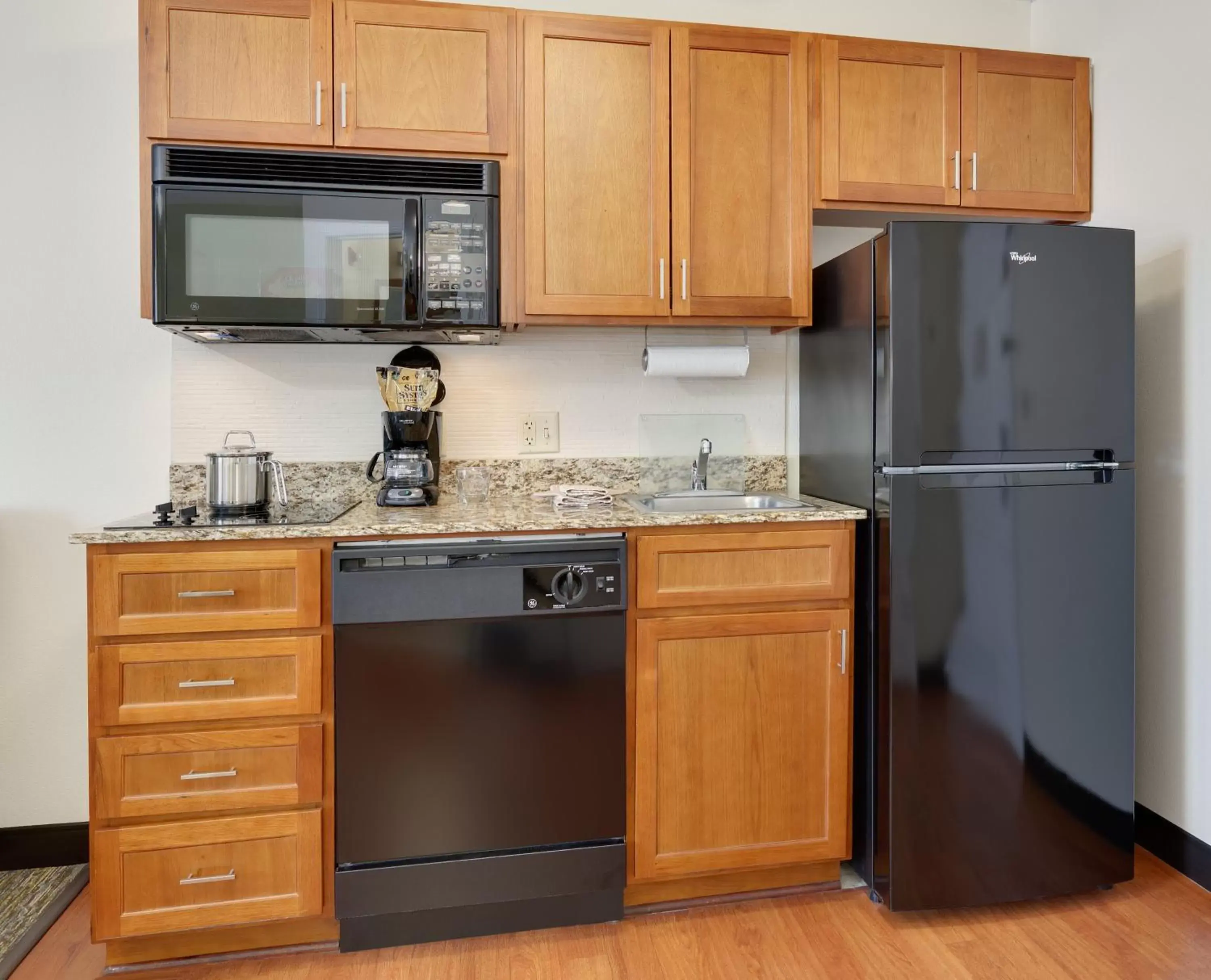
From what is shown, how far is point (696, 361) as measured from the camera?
7.08ft

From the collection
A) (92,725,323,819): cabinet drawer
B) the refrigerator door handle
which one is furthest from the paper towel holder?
(92,725,323,819): cabinet drawer

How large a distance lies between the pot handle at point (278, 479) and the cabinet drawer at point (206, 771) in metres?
0.66

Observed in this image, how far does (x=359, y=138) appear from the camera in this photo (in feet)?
5.88

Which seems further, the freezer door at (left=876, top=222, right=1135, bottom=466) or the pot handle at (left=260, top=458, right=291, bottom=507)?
the pot handle at (left=260, top=458, right=291, bottom=507)

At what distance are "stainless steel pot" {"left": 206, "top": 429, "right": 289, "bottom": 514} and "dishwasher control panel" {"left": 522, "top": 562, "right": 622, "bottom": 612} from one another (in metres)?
0.76

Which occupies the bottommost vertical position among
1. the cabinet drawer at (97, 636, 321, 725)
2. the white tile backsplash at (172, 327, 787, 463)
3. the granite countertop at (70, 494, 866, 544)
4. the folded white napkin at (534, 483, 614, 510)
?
the cabinet drawer at (97, 636, 321, 725)

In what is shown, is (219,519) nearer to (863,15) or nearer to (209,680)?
(209,680)

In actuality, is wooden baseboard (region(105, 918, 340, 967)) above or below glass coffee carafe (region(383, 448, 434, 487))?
below

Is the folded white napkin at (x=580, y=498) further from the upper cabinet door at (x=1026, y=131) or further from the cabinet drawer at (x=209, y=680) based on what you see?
the upper cabinet door at (x=1026, y=131)

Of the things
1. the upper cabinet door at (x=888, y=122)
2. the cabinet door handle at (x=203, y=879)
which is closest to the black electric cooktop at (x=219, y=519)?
the cabinet door handle at (x=203, y=879)

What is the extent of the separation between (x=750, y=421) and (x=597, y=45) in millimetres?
1157

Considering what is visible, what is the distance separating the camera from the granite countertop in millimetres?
1532

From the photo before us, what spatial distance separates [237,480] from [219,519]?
13cm

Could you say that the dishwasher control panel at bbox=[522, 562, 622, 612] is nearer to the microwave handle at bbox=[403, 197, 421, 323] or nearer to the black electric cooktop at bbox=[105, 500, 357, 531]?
the black electric cooktop at bbox=[105, 500, 357, 531]
